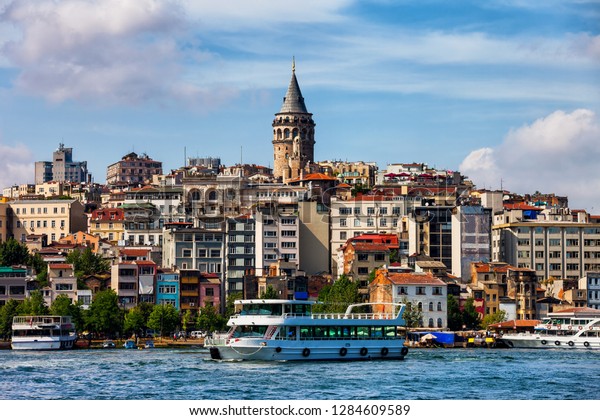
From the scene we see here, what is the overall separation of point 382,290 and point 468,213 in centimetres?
1116

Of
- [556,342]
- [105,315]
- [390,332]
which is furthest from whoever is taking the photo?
[105,315]

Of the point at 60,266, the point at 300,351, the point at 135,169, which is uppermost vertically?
the point at 135,169

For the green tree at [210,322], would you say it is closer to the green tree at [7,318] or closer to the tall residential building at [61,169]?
the green tree at [7,318]

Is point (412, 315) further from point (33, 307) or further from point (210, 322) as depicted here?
point (33, 307)

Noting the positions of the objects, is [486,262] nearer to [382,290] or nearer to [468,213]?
[468,213]

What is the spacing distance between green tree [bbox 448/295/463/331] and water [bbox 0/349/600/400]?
1651 cm

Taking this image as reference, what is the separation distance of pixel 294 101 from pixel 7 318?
190 ft

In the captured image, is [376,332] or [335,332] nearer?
[335,332]

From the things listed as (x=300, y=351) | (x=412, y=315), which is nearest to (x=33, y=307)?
(x=412, y=315)

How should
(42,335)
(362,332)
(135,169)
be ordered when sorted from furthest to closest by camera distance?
(135,169) → (42,335) → (362,332)

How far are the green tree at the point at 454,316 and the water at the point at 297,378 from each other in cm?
1651

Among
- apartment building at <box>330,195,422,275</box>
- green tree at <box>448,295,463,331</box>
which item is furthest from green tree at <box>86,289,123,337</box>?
apartment building at <box>330,195,422,275</box>

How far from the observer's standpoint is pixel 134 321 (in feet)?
192

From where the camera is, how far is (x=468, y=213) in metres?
70.5
